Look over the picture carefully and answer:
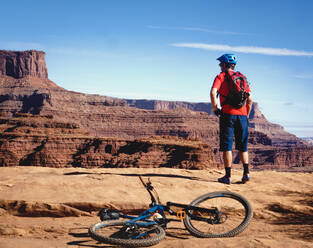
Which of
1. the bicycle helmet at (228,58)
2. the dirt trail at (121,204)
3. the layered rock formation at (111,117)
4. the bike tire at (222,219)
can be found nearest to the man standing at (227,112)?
the bicycle helmet at (228,58)

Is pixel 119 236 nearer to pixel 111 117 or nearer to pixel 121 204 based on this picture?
pixel 121 204

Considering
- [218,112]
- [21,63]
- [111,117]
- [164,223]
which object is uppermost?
[21,63]

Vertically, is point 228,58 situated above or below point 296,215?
above

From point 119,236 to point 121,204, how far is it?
1.34 metres

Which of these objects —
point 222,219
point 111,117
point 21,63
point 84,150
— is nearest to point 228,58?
point 222,219

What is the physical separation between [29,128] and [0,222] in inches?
2398

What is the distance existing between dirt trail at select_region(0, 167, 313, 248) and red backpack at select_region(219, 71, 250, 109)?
1546 mm

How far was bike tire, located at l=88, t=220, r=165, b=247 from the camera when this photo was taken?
344 centimetres

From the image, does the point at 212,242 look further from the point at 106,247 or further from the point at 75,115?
the point at 75,115

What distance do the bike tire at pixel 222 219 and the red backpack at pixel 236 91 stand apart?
1856mm

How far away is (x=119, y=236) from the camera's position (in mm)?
3826

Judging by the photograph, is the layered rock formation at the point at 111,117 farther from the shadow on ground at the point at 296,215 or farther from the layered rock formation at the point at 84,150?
the shadow on ground at the point at 296,215

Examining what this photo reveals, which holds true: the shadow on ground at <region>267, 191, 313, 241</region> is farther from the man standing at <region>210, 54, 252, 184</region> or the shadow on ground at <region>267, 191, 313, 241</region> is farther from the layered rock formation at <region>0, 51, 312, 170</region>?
the layered rock formation at <region>0, 51, 312, 170</region>

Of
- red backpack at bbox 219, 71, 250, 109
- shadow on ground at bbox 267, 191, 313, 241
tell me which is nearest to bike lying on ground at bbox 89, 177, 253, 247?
shadow on ground at bbox 267, 191, 313, 241
